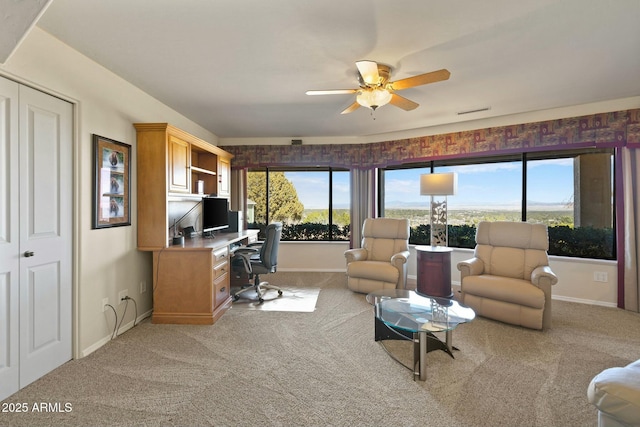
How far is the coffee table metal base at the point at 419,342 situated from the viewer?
2.22 metres

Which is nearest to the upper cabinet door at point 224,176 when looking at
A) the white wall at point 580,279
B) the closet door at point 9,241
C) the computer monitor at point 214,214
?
the computer monitor at point 214,214

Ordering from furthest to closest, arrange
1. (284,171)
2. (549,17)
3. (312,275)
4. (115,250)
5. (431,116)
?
(284,171), (312,275), (431,116), (115,250), (549,17)

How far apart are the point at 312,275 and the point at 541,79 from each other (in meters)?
4.14

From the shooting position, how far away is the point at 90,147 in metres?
2.68

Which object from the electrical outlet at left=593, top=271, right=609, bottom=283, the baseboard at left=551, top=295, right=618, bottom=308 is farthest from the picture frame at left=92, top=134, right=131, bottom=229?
the electrical outlet at left=593, top=271, right=609, bottom=283

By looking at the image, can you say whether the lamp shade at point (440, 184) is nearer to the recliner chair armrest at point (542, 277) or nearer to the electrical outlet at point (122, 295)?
the recliner chair armrest at point (542, 277)

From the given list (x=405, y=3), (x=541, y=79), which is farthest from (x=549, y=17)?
(x=541, y=79)

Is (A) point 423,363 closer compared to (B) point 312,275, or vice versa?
(A) point 423,363

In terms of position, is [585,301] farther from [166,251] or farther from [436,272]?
[166,251]

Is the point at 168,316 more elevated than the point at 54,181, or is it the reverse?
the point at 54,181

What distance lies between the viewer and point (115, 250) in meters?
2.98

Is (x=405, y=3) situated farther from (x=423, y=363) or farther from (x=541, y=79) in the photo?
(x=423, y=363)

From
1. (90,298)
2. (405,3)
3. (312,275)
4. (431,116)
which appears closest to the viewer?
(405,3)

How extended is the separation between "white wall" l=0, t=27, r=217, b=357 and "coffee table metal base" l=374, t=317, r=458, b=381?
2.54m
